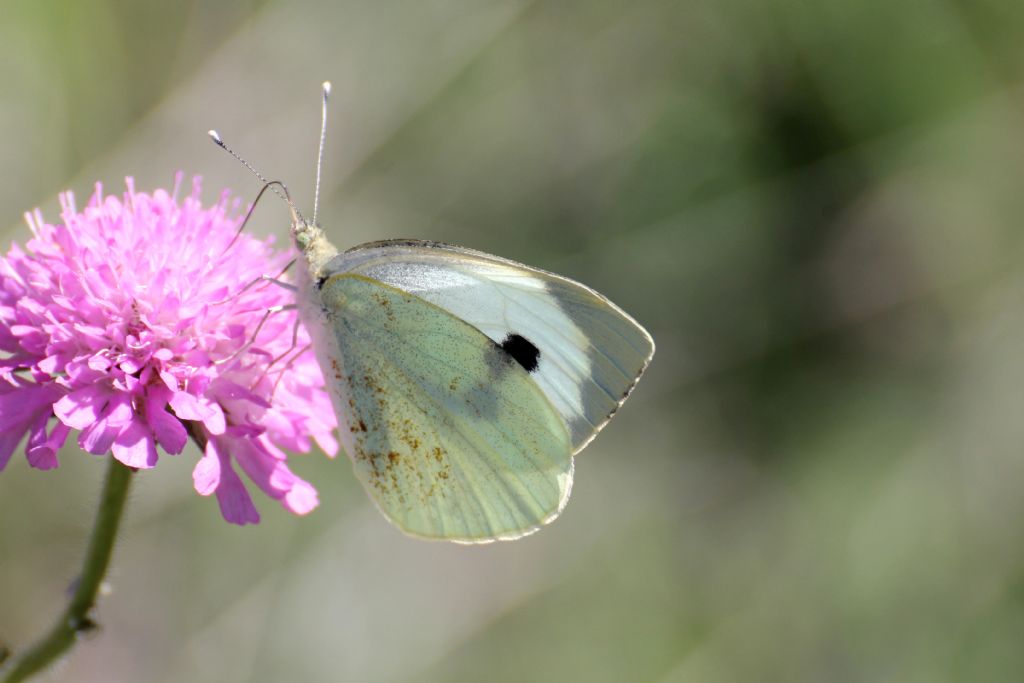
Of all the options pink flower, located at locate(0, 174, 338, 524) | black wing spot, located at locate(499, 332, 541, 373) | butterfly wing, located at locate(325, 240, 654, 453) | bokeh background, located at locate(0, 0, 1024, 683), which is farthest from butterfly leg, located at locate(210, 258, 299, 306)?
bokeh background, located at locate(0, 0, 1024, 683)

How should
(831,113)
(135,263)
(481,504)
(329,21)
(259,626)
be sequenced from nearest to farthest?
1. (135,263)
2. (481,504)
3. (259,626)
4. (329,21)
5. (831,113)

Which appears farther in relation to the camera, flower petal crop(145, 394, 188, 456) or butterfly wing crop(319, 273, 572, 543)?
butterfly wing crop(319, 273, 572, 543)

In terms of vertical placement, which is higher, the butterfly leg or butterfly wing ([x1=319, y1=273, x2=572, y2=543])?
the butterfly leg

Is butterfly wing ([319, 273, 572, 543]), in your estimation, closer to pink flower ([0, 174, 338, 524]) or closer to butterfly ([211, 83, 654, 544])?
butterfly ([211, 83, 654, 544])

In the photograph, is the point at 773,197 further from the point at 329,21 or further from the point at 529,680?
the point at 529,680

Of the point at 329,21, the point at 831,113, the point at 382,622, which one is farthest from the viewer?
the point at 831,113

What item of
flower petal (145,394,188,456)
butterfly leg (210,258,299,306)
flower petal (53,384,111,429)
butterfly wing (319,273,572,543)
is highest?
butterfly leg (210,258,299,306)

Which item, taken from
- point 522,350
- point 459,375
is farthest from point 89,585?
point 522,350

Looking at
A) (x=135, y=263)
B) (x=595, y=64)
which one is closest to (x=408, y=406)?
(x=135, y=263)
